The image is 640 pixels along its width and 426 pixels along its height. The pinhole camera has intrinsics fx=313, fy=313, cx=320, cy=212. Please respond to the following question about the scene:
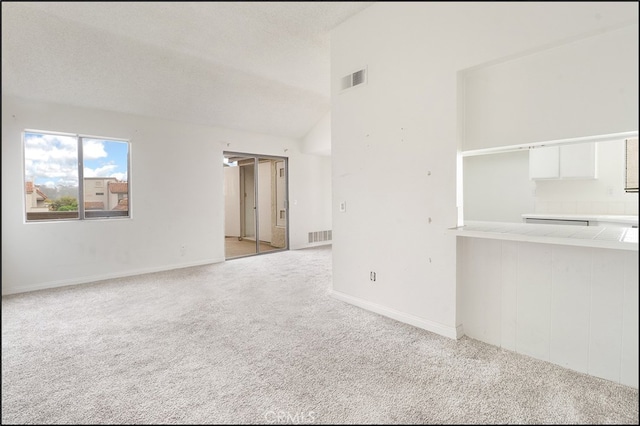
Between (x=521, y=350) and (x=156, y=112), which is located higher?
(x=156, y=112)

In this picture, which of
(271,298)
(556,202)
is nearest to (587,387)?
(556,202)

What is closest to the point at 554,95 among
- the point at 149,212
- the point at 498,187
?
the point at 498,187

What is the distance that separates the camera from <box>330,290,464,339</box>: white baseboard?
99.7 inches

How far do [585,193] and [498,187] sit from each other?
1200 mm

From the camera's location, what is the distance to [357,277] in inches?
132

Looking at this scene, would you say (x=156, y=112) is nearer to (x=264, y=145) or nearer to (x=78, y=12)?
(x=264, y=145)

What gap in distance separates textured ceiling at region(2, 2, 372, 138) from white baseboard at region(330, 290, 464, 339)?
92.2 inches

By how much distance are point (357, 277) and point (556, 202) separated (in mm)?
2551

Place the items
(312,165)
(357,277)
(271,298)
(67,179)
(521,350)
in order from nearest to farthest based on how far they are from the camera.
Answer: (521,350)
(357,277)
(271,298)
(67,179)
(312,165)

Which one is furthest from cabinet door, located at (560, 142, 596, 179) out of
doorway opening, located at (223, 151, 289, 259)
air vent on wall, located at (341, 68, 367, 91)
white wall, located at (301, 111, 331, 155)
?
doorway opening, located at (223, 151, 289, 259)

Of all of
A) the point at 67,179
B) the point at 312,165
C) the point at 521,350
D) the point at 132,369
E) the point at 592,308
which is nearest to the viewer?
the point at 592,308

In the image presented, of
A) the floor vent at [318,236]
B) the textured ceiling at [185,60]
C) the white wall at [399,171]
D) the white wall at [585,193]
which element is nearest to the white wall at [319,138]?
the textured ceiling at [185,60]

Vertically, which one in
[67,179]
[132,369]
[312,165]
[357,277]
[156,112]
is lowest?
[132,369]

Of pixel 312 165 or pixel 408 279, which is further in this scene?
pixel 312 165
